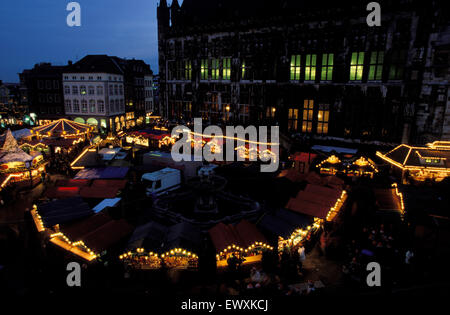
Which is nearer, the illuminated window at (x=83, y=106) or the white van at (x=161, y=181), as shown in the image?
the white van at (x=161, y=181)

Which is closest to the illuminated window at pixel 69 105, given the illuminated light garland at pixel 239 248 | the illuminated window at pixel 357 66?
the illuminated window at pixel 357 66

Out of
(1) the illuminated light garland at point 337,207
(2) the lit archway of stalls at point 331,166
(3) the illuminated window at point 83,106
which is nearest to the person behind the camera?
(1) the illuminated light garland at point 337,207

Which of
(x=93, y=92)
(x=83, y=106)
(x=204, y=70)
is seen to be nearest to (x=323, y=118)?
(x=204, y=70)

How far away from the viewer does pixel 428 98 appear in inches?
900

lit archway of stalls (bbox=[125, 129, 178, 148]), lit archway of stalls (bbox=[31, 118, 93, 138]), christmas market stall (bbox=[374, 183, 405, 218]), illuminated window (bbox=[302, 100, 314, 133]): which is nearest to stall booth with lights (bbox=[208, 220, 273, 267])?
christmas market stall (bbox=[374, 183, 405, 218])

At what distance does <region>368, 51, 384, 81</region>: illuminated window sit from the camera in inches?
971

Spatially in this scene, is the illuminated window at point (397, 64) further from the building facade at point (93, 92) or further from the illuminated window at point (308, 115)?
the building facade at point (93, 92)

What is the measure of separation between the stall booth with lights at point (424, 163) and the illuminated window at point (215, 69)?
874 inches

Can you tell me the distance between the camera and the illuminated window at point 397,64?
23688 millimetres

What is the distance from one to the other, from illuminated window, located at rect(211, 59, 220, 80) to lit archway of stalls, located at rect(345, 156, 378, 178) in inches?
770

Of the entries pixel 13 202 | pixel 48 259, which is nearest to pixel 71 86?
pixel 13 202

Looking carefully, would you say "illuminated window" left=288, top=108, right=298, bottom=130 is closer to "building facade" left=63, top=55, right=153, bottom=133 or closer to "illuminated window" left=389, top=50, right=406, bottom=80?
"illuminated window" left=389, top=50, right=406, bottom=80

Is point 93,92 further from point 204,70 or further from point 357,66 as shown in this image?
point 357,66

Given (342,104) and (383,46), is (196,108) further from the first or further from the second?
(383,46)
